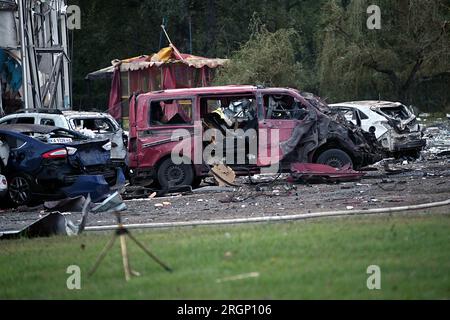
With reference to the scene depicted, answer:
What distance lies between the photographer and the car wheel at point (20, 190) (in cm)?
1831

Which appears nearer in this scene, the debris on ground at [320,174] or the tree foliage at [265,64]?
the debris on ground at [320,174]

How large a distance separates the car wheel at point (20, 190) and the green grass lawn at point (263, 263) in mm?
6080

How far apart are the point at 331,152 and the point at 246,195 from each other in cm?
283

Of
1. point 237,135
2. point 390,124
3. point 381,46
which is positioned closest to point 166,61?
point 381,46

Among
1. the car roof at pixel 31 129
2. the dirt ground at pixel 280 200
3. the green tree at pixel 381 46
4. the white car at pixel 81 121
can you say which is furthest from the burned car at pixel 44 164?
the green tree at pixel 381 46

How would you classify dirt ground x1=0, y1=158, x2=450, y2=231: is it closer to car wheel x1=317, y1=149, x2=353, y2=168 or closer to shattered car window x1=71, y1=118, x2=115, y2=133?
car wheel x1=317, y1=149, x2=353, y2=168

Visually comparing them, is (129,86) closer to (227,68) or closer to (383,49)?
(227,68)

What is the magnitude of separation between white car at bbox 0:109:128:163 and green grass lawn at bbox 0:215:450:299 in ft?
32.9

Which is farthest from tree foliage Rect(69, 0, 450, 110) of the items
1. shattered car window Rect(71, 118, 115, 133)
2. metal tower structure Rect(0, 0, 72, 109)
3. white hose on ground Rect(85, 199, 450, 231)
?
white hose on ground Rect(85, 199, 450, 231)

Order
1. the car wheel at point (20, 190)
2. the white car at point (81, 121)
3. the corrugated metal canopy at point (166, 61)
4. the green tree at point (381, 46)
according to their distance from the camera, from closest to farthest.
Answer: the car wheel at point (20, 190) < the white car at point (81, 121) < the green tree at point (381, 46) < the corrugated metal canopy at point (166, 61)

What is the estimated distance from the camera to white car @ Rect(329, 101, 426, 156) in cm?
2333

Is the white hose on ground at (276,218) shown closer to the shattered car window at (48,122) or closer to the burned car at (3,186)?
the burned car at (3,186)

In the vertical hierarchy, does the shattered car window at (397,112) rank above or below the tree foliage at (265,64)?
below

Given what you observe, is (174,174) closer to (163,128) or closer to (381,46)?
(163,128)
